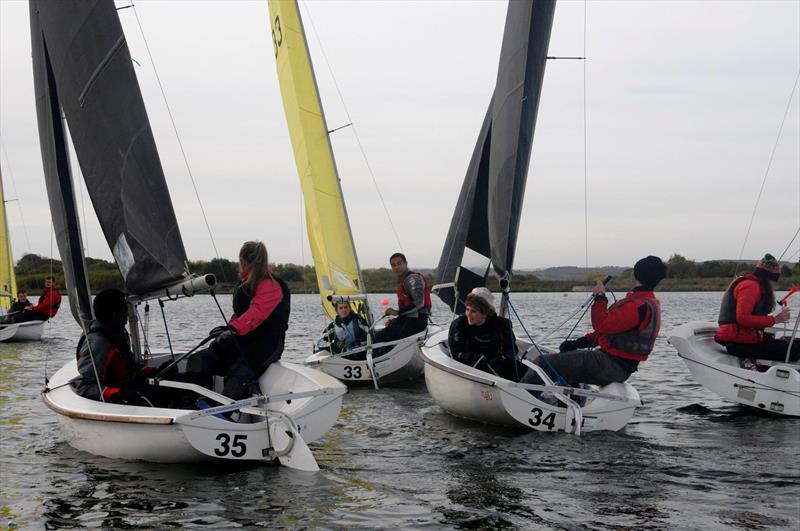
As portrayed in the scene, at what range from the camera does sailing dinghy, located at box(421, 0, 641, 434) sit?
7574mm

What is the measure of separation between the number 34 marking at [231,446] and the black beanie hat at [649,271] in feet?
13.0

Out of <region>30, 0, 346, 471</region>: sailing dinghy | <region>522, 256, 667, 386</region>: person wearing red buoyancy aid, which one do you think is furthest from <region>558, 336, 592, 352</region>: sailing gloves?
<region>30, 0, 346, 471</region>: sailing dinghy

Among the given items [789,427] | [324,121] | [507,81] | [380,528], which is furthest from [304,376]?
[324,121]

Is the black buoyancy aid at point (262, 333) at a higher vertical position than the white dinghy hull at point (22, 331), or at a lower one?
higher

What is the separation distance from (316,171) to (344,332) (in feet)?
9.27

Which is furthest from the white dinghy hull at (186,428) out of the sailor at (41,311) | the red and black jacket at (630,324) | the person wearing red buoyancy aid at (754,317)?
the sailor at (41,311)

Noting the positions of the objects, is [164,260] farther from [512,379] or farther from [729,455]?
[729,455]

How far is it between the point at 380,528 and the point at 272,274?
2.65 m

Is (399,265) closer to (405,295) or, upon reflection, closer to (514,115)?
(405,295)

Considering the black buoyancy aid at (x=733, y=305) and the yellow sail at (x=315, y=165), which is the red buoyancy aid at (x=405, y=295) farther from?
the black buoyancy aid at (x=733, y=305)

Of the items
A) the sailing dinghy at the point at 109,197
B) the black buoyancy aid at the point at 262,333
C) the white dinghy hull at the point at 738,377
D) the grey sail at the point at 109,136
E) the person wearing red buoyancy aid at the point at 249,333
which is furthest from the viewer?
the white dinghy hull at the point at 738,377

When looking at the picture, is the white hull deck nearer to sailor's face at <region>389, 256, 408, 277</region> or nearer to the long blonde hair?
the long blonde hair

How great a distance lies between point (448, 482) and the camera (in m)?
6.42

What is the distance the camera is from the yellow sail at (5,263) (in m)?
23.9
